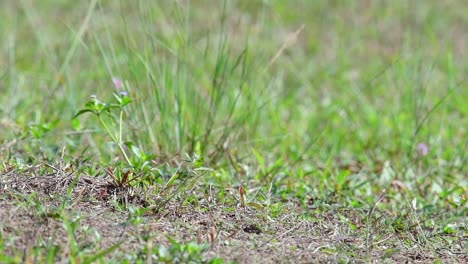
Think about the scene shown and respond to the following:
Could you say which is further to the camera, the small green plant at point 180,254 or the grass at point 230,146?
the grass at point 230,146

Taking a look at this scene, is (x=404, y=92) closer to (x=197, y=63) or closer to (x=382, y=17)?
(x=197, y=63)

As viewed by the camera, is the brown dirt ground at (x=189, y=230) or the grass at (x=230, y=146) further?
the grass at (x=230, y=146)

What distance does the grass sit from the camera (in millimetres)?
2248

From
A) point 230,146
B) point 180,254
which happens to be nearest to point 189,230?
point 180,254

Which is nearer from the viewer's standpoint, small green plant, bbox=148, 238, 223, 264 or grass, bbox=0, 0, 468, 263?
small green plant, bbox=148, 238, 223, 264

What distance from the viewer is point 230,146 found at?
339cm

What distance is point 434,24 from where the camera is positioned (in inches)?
234

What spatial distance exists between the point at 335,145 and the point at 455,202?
0.99 m

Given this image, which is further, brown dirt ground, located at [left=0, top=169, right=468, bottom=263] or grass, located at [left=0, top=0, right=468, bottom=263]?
grass, located at [left=0, top=0, right=468, bottom=263]

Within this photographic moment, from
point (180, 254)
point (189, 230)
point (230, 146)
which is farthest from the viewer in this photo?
point (230, 146)

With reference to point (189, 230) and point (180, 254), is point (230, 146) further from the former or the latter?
point (180, 254)

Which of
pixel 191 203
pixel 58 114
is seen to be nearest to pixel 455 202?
pixel 191 203

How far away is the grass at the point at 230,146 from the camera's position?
2248 mm

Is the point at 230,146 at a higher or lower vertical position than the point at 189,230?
lower
